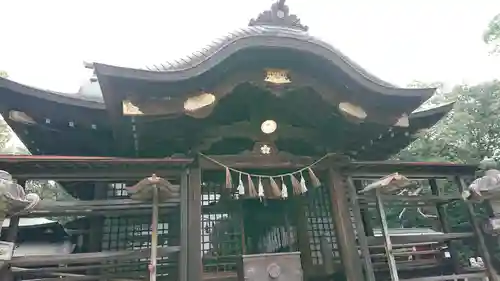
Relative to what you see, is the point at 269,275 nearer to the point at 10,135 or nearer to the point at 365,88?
the point at 365,88

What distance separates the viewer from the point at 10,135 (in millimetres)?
17109

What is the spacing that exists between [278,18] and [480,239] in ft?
16.5

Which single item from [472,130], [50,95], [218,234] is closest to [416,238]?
[218,234]

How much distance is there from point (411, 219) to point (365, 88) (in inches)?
455

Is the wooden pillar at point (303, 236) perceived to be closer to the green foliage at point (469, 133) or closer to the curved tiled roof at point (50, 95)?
the curved tiled roof at point (50, 95)

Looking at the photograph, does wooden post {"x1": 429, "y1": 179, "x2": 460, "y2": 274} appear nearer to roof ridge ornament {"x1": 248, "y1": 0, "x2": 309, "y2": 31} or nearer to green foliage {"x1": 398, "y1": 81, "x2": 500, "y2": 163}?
roof ridge ornament {"x1": 248, "y1": 0, "x2": 309, "y2": 31}

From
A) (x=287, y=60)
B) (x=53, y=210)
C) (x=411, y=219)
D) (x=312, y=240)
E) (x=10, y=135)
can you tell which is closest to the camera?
(x=53, y=210)

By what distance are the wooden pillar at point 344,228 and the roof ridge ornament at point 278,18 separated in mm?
2861

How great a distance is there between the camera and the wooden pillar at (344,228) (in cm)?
500

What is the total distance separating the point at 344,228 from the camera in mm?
5277

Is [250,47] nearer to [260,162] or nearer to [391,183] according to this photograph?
[260,162]

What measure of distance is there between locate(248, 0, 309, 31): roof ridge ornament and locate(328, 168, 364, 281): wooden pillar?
2.86 metres

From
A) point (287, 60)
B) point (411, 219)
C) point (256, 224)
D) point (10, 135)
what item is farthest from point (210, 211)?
point (10, 135)

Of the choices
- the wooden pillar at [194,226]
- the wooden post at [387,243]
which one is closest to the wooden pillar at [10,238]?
the wooden pillar at [194,226]
